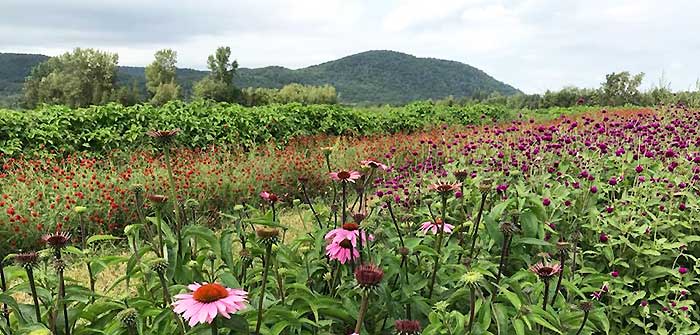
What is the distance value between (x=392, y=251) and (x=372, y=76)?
318 ft

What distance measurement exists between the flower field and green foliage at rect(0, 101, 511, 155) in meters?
1.34

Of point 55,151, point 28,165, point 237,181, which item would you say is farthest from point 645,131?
point 55,151

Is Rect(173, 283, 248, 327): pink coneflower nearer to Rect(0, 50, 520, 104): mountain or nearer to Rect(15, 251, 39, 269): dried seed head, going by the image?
Rect(15, 251, 39, 269): dried seed head

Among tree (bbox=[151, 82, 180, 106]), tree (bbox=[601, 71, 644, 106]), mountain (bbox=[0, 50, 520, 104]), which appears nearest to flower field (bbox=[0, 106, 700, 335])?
tree (bbox=[601, 71, 644, 106])

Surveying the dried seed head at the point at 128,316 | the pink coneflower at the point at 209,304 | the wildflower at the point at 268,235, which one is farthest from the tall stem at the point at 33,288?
the wildflower at the point at 268,235

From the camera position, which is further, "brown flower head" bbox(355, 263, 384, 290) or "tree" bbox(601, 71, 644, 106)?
"tree" bbox(601, 71, 644, 106)

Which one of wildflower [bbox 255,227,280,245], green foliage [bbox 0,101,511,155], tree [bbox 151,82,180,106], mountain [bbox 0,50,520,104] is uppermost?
mountain [bbox 0,50,520,104]

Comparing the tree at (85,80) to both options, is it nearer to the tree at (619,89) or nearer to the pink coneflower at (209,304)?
the tree at (619,89)

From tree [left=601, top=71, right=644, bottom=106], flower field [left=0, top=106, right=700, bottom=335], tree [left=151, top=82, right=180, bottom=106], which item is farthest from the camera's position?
tree [left=151, top=82, right=180, bottom=106]

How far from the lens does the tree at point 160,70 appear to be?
4684 centimetres

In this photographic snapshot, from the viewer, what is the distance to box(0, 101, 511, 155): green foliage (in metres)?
7.00

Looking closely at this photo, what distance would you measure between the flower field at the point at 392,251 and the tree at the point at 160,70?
142 ft

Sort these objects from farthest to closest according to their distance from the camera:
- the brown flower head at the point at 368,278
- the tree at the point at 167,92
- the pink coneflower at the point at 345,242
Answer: the tree at the point at 167,92, the pink coneflower at the point at 345,242, the brown flower head at the point at 368,278

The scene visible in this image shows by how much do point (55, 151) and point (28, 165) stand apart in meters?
1.06
